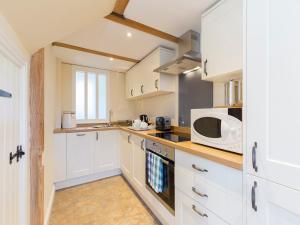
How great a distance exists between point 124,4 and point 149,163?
1.64 meters

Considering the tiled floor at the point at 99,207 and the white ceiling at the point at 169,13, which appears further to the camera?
the tiled floor at the point at 99,207

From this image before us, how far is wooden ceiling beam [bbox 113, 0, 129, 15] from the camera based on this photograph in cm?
131

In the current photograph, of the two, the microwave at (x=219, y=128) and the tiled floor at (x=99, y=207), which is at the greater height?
the microwave at (x=219, y=128)

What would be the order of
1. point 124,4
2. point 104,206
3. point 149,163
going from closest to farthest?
point 124,4 < point 149,163 < point 104,206

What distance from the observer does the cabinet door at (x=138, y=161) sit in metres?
1.96

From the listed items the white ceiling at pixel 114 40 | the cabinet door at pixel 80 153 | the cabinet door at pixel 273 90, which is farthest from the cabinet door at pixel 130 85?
the cabinet door at pixel 273 90

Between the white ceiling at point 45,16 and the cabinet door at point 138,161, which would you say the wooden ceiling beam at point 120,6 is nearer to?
the white ceiling at point 45,16

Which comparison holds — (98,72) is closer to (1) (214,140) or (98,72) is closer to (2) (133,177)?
(2) (133,177)

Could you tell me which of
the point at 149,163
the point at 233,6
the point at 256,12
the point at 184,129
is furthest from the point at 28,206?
the point at 233,6

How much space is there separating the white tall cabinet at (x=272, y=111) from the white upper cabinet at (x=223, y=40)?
1.28 ft

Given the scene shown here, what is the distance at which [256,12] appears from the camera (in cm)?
73

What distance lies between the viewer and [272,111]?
674 mm

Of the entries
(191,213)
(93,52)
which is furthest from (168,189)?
(93,52)

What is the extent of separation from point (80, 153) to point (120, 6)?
7.21ft
